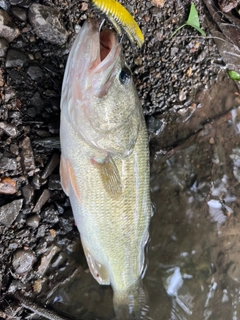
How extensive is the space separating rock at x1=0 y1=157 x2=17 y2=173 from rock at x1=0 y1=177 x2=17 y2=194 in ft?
0.27

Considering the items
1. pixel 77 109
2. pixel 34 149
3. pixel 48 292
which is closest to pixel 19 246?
pixel 48 292

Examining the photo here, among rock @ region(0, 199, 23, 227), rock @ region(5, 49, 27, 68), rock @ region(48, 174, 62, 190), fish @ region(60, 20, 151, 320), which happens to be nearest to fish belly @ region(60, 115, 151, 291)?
fish @ region(60, 20, 151, 320)

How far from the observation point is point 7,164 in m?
3.17

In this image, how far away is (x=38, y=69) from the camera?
3281mm

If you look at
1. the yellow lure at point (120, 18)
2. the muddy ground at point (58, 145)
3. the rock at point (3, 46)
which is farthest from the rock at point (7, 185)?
the yellow lure at point (120, 18)

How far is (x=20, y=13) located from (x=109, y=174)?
5.05ft

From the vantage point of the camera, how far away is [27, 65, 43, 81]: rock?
→ 326 cm

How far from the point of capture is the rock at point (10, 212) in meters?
3.17

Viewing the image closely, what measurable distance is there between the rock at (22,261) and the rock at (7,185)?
540 mm

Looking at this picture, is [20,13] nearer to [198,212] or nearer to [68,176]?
[68,176]

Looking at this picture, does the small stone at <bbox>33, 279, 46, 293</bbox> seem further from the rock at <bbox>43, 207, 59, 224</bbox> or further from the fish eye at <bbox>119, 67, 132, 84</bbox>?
the fish eye at <bbox>119, 67, 132, 84</bbox>

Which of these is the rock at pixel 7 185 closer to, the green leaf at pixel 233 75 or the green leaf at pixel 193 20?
the green leaf at pixel 193 20

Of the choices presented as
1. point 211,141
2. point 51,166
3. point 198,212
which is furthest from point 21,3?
point 198,212

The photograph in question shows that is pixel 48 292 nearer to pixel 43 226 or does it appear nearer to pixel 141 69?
pixel 43 226
